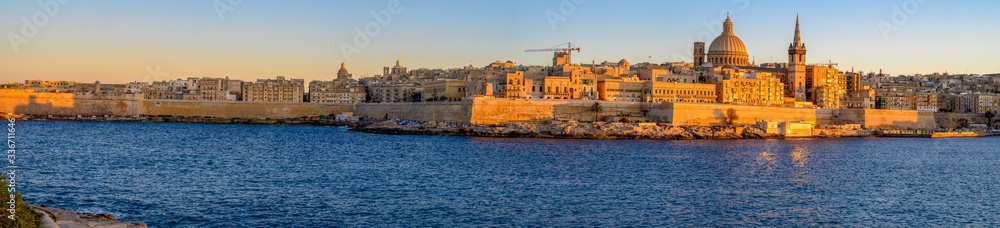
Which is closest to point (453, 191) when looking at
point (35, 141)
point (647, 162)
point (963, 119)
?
point (647, 162)

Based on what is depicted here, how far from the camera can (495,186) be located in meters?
16.5

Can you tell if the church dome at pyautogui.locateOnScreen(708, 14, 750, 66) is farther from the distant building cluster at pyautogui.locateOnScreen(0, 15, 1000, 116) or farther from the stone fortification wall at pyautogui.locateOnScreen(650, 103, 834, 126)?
the stone fortification wall at pyautogui.locateOnScreen(650, 103, 834, 126)

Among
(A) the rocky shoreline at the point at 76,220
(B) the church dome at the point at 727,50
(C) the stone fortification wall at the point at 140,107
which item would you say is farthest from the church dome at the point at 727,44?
(A) the rocky shoreline at the point at 76,220

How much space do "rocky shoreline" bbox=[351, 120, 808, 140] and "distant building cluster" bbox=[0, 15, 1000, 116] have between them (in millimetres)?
5083

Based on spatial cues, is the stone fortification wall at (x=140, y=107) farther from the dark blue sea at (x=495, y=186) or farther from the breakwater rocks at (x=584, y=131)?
the dark blue sea at (x=495, y=186)

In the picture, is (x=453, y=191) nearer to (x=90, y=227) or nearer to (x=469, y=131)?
(x=90, y=227)

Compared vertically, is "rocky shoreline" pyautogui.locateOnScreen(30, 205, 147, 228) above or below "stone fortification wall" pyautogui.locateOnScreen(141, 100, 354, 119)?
below

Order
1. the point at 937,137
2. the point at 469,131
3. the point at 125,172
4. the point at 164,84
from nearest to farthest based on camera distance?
the point at 125,172 < the point at 469,131 < the point at 937,137 < the point at 164,84

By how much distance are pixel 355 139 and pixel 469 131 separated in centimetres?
548

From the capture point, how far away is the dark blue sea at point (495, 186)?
12.8 metres

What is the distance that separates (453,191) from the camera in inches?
613

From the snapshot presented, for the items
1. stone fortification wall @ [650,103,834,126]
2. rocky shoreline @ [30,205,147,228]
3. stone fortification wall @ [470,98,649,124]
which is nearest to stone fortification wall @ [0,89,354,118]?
stone fortification wall @ [470,98,649,124]

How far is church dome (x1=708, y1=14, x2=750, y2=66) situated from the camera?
197 feet

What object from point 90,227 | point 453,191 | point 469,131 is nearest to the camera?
point 90,227
